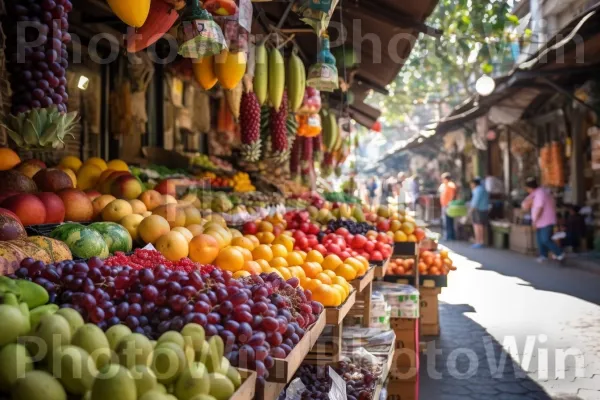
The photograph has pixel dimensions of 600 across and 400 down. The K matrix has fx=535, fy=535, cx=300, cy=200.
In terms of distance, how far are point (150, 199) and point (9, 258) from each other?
1609mm

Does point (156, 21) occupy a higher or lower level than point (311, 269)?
higher

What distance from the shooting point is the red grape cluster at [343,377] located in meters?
2.51

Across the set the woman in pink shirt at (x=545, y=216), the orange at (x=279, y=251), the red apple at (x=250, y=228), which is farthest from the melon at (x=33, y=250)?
the woman in pink shirt at (x=545, y=216)

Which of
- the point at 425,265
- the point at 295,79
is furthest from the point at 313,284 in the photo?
the point at 425,265

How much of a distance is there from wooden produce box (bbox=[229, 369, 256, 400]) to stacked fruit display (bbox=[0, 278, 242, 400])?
0.02 meters

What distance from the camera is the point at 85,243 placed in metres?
2.41

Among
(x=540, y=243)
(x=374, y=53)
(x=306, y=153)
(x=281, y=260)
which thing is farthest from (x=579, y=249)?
(x=281, y=260)

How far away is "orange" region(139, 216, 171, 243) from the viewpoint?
9.54 ft

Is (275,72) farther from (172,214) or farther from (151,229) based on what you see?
(151,229)

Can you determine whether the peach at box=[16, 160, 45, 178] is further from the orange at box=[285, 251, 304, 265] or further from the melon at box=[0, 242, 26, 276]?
the orange at box=[285, 251, 304, 265]

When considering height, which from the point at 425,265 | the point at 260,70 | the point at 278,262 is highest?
the point at 260,70

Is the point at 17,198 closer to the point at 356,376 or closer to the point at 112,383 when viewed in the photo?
the point at 112,383

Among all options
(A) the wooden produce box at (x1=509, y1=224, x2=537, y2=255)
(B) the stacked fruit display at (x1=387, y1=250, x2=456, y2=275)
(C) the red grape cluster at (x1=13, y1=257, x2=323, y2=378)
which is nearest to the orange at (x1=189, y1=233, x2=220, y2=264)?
(C) the red grape cluster at (x1=13, y1=257, x2=323, y2=378)

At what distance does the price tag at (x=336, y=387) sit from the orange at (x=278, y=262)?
63 cm
